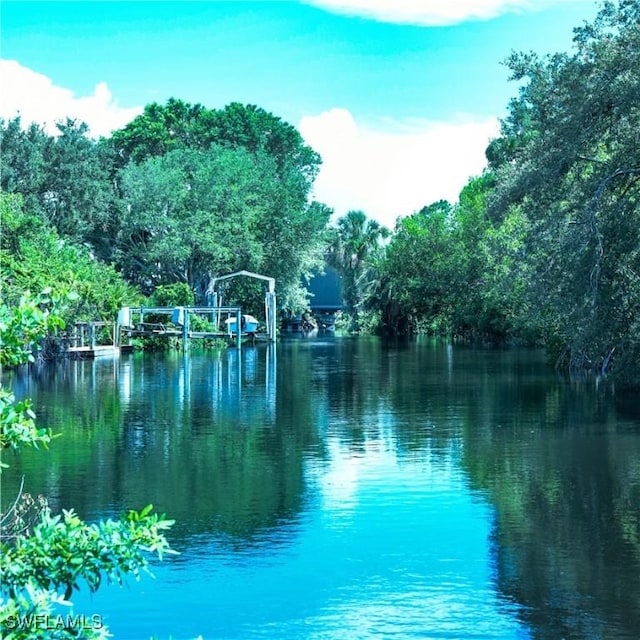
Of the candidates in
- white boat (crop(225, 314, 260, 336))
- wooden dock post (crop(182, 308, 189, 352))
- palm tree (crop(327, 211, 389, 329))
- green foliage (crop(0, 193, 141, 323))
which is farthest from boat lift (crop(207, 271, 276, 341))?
palm tree (crop(327, 211, 389, 329))

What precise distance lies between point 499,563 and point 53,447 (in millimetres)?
11316

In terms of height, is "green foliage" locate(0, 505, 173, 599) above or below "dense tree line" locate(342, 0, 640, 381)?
below

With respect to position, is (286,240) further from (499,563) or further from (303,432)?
(499,563)

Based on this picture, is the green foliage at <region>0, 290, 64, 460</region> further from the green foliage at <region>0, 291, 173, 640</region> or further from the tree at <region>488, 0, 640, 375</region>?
the tree at <region>488, 0, 640, 375</region>

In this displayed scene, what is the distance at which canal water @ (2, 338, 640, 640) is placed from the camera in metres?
11.2

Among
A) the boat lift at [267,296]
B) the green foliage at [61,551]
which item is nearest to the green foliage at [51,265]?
the boat lift at [267,296]

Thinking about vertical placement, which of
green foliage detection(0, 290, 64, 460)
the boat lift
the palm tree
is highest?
the palm tree

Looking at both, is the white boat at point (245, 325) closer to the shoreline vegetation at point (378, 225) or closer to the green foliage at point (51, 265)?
the shoreline vegetation at point (378, 225)

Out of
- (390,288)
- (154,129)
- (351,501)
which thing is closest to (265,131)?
(154,129)

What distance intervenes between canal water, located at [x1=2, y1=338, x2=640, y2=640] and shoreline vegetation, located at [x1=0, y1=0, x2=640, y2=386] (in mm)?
4032

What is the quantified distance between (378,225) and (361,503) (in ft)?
303

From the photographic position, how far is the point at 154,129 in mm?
82688

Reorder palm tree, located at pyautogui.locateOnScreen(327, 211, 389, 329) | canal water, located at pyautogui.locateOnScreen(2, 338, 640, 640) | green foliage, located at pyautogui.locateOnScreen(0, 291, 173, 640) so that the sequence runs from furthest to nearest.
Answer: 1. palm tree, located at pyautogui.locateOnScreen(327, 211, 389, 329)
2. canal water, located at pyautogui.locateOnScreen(2, 338, 640, 640)
3. green foliage, located at pyautogui.locateOnScreen(0, 291, 173, 640)

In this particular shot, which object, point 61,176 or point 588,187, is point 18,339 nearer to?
point 588,187
